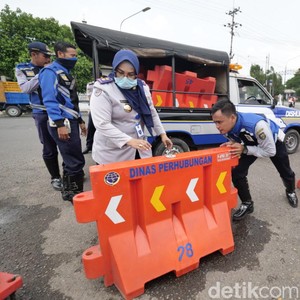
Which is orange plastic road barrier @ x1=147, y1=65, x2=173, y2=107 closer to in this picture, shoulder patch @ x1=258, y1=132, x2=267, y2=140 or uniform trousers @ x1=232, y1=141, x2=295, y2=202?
uniform trousers @ x1=232, y1=141, x2=295, y2=202

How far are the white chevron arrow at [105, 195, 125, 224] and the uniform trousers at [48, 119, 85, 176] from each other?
153cm

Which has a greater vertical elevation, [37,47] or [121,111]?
[37,47]

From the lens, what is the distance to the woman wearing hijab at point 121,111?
1803 mm

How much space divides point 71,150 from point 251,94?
424 centimetres

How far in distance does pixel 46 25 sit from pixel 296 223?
25148 mm

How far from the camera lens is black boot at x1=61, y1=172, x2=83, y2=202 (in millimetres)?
2898

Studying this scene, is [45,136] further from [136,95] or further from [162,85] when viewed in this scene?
[162,85]

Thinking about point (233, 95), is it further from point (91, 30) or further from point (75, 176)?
point (75, 176)

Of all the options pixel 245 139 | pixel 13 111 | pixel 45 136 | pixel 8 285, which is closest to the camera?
pixel 8 285

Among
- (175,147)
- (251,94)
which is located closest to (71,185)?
(175,147)

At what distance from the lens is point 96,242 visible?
2.22 meters

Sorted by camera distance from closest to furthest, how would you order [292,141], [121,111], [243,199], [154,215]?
[154,215]
[121,111]
[243,199]
[292,141]

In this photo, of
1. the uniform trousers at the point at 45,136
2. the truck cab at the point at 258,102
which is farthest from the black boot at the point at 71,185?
the truck cab at the point at 258,102

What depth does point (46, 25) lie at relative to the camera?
2072 cm
